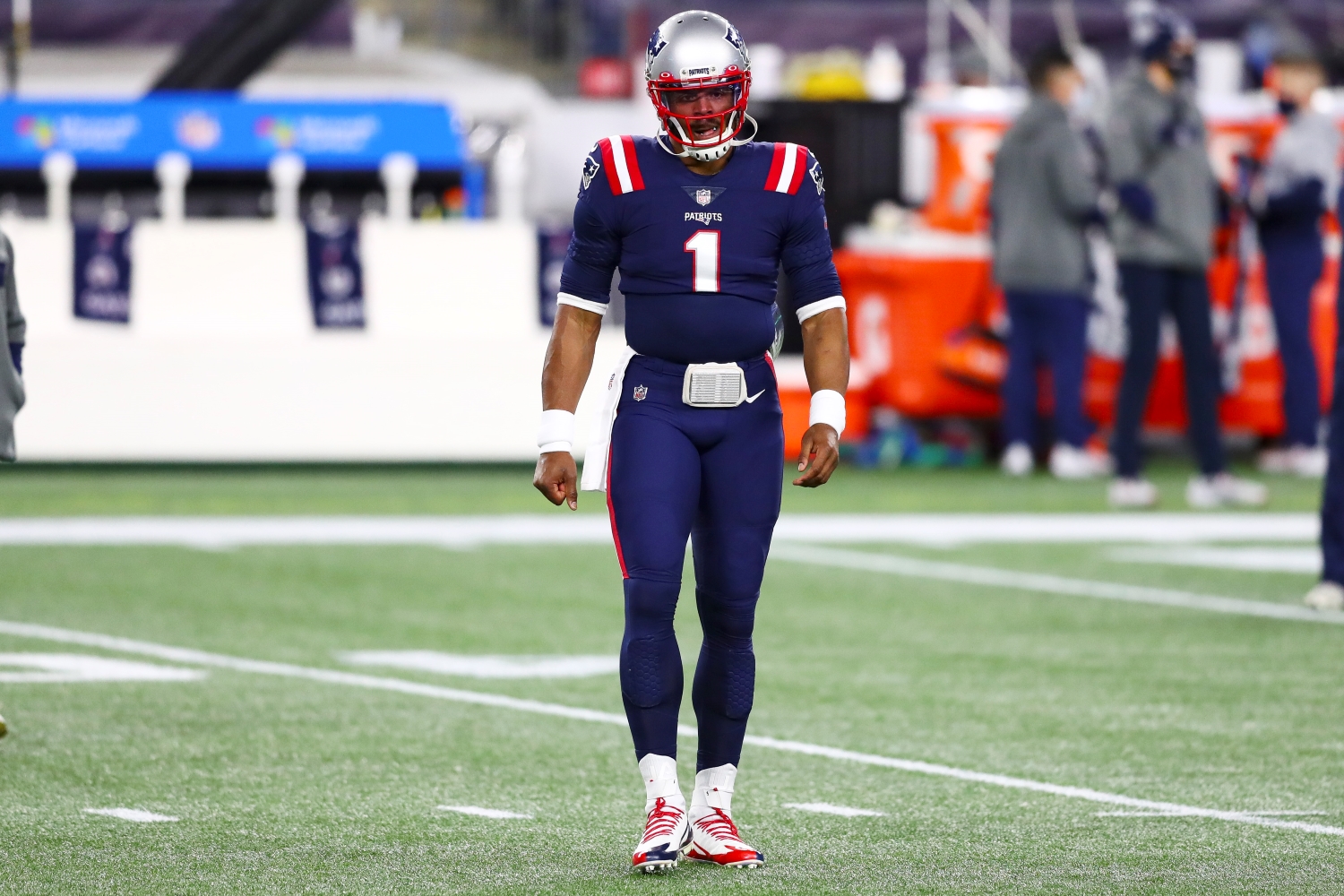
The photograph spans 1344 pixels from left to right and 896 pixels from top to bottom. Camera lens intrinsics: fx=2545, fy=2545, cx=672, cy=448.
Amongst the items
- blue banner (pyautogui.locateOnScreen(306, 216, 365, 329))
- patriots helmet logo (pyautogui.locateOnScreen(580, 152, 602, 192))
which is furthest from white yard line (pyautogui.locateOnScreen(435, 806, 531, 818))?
blue banner (pyautogui.locateOnScreen(306, 216, 365, 329))

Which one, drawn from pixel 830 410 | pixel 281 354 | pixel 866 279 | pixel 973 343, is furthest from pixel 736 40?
pixel 866 279

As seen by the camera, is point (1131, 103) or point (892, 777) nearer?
point (892, 777)

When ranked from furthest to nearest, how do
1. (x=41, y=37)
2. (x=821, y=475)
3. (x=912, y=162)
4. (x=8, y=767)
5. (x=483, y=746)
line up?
1. (x=41, y=37)
2. (x=912, y=162)
3. (x=483, y=746)
4. (x=8, y=767)
5. (x=821, y=475)

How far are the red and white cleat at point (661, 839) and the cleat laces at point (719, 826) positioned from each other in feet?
0.24

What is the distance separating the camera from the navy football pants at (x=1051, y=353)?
14.4m

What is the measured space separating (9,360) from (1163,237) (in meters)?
7.08

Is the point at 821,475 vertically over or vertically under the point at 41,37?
under

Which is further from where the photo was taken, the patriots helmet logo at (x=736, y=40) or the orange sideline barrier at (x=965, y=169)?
the orange sideline barrier at (x=965, y=169)

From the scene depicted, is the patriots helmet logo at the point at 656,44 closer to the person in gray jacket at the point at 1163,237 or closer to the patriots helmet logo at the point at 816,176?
the patriots helmet logo at the point at 816,176

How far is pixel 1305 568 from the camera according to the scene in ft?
35.8

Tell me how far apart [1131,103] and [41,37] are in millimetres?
13759

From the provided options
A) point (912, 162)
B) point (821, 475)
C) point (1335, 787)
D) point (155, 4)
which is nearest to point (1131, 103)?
point (912, 162)

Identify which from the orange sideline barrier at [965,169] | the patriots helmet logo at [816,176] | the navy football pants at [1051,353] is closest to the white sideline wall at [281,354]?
the navy football pants at [1051,353]

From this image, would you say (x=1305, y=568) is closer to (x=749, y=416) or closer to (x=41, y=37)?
(x=749, y=416)
